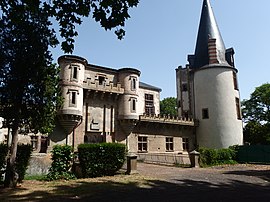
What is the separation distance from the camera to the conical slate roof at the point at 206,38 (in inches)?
1210

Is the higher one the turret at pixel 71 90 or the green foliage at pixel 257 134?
the turret at pixel 71 90

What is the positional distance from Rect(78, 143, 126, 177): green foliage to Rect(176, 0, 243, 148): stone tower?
57.8 feet

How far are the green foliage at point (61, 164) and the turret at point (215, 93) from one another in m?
19.3

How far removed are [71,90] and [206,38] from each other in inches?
729

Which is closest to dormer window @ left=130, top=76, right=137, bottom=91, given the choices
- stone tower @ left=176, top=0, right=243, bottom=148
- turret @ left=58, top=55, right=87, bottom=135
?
turret @ left=58, top=55, right=87, bottom=135

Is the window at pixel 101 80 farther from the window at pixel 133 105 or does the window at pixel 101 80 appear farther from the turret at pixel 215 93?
the turret at pixel 215 93

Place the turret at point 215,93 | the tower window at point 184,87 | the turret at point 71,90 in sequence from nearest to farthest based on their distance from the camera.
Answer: the turret at point 71,90 → the turret at point 215,93 → the tower window at point 184,87

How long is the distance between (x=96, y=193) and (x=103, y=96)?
16.6 metres

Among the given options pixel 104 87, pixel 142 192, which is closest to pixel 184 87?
pixel 104 87

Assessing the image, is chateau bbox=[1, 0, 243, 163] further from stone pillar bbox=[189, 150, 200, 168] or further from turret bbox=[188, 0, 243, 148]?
stone pillar bbox=[189, 150, 200, 168]

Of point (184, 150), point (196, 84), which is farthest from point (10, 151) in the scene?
point (196, 84)

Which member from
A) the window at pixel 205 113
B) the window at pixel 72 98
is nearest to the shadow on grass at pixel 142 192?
the window at pixel 72 98

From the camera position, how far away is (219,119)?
28344 millimetres

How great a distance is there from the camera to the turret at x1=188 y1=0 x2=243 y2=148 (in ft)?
92.7
